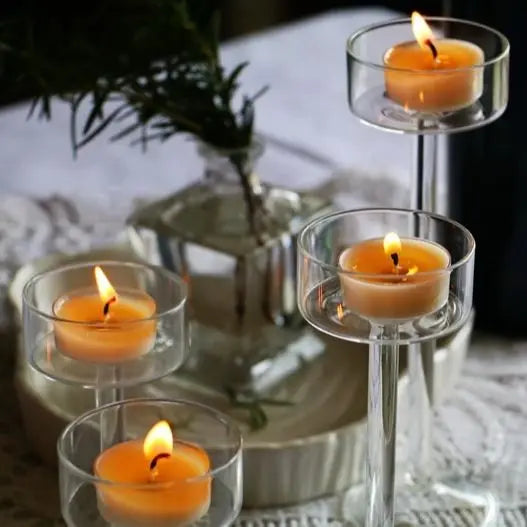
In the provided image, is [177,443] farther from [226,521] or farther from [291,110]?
[291,110]

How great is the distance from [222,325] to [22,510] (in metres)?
0.21

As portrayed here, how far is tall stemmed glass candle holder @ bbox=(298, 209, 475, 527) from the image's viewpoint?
0.60 m

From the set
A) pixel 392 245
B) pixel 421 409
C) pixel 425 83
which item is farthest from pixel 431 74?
pixel 421 409

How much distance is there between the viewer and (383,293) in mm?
595

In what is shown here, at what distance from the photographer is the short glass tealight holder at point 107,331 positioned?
0.67 m

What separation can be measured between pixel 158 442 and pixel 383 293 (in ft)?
0.43

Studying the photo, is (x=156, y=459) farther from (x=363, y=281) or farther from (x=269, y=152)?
(x=269, y=152)

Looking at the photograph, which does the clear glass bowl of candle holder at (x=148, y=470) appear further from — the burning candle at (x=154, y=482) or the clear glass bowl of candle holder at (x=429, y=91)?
the clear glass bowl of candle holder at (x=429, y=91)

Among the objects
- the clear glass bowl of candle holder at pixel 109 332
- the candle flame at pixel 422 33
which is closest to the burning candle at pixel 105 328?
the clear glass bowl of candle holder at pixel 109 332

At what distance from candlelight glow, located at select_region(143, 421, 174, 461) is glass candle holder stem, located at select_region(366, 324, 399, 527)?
0.11 metres

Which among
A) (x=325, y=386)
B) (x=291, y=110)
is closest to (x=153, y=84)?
(x=325, y=386)

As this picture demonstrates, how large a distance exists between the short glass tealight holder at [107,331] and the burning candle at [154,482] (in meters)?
0.05

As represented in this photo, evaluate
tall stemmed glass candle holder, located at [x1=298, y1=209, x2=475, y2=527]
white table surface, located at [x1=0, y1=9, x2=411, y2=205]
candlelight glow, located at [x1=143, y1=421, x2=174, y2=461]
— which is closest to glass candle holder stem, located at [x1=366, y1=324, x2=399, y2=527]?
tall stemmed glass candle holder, located at [x1=298, y1=209, x2=475, y2=527]

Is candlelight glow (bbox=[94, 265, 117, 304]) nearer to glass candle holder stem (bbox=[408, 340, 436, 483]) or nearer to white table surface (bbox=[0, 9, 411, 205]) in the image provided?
glass candle holder stem (bbox=[408, 340, 436, 483])
